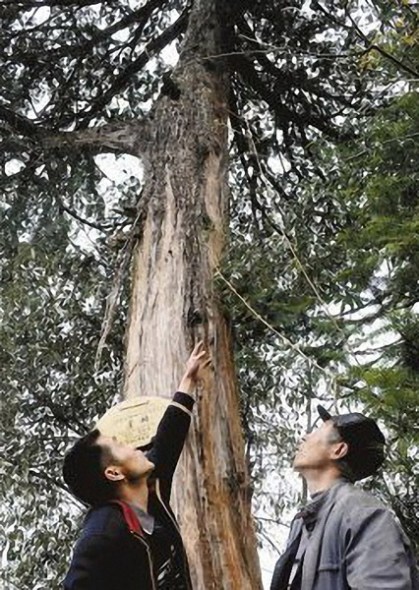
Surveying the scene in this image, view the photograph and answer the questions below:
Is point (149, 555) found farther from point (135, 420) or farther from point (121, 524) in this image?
point (135, 420)

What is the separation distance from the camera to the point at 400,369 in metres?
4.29

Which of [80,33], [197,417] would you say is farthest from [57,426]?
[197,417]

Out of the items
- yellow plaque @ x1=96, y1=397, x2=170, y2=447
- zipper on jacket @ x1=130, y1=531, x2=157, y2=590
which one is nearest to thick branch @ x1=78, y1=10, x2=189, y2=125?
yellow plaque @ x1=96, y1=397, x2=170, y2=447

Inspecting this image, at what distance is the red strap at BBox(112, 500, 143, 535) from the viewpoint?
291 centimetres

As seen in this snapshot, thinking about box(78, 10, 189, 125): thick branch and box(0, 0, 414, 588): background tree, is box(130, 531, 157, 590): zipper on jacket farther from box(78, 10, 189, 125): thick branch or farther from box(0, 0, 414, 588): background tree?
box(78, 10, 189, 125): thick branch

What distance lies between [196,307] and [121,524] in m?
2.51

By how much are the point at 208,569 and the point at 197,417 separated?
0.85 metres

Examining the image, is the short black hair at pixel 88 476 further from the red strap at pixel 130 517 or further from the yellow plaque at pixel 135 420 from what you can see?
the yellow plaque at pixel 135 420

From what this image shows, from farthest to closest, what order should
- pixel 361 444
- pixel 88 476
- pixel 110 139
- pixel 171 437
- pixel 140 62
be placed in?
pixel 140 62, pixel 110 139, pixel 171 437, pixel 361 444, pixel 88 476

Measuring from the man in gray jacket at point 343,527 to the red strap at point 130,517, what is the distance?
0.52 m

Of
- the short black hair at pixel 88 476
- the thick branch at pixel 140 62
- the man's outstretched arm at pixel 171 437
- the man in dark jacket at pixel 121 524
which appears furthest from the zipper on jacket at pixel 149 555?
the thick branch at pixel 140 62

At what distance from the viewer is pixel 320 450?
3.30 m

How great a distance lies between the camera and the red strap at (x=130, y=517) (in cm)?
291

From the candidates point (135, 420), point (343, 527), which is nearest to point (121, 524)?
point (343, 527)
